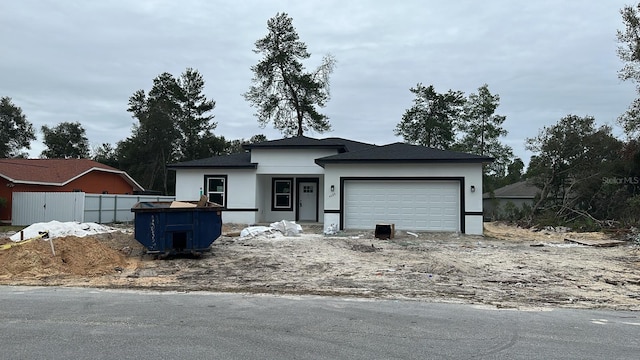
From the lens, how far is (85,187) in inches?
1302

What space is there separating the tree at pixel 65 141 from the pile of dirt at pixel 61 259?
167 ft

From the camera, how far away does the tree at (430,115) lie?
165 ft

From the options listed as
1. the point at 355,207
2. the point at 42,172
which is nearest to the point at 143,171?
the point at 42,172

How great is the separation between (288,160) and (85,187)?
1660cm

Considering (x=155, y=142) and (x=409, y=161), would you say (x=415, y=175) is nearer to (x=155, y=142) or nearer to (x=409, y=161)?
(x=409, y=161)

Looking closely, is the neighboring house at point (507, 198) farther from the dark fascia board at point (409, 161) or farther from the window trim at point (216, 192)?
the window trim at point (216, 192)

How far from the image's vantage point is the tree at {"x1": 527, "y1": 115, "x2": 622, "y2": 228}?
98.1 feet

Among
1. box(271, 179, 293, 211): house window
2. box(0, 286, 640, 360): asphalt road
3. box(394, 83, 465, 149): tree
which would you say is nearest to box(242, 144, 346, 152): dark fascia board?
box(271, 179, 293, 211): house window

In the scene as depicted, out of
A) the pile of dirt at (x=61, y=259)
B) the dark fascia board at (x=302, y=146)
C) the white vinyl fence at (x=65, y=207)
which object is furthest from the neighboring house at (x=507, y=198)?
the pile of dirt at (x=61, y=259)

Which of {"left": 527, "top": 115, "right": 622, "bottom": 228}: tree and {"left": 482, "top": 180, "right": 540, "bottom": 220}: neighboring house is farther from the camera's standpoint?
{"left": 482, "top": 180, "right": 540, "bottom": 220}: neighboring house

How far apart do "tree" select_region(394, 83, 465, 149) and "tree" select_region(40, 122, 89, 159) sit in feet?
128

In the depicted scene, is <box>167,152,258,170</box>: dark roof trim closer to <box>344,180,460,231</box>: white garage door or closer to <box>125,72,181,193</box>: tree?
<box>344,180,460,231</box>: white garage door

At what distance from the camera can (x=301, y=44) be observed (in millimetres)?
44281

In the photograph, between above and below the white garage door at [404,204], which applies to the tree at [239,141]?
above
